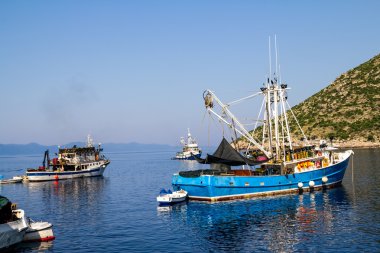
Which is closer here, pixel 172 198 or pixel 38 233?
pixel 38 233

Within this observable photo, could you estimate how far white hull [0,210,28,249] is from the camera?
1282 inches

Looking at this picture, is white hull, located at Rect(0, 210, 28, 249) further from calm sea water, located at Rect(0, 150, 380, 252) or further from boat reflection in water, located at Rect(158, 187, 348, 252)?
boat reflection in water, located at Rect(158, 187, 348, 252)

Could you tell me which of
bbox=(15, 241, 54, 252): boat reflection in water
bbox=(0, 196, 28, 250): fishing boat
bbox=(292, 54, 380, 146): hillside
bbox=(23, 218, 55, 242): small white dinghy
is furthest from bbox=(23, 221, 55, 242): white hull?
bbox=(292, 54, 380, 146): hillside

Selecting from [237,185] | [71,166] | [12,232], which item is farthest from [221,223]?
[71,166]

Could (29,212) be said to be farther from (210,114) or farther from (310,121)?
(310,121)

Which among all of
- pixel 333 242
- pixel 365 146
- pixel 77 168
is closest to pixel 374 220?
pixel 333 242

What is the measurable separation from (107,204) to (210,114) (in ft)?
66.2

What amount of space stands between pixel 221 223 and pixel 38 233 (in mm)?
17579

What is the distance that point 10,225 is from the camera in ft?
109

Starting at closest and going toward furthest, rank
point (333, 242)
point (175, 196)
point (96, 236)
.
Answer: point (333, 242), point (96, 236), point (175, 196)

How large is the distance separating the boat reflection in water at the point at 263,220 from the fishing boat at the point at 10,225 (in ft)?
50.1

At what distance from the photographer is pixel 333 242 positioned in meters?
32.6

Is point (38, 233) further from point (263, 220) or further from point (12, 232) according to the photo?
point (263, 220)

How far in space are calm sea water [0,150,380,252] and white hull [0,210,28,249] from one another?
93 cm
